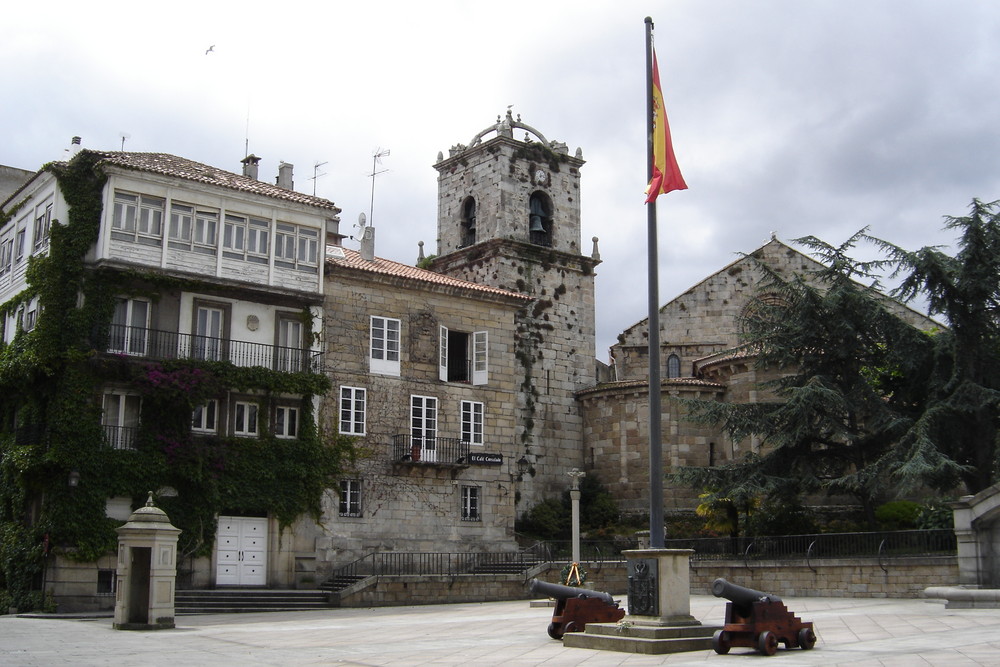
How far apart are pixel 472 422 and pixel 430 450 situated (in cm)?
210

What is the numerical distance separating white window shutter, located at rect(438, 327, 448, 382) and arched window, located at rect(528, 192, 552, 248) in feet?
31.7

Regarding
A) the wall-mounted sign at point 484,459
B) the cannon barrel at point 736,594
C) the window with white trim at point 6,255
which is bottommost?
the cannon barrel at point 736,594

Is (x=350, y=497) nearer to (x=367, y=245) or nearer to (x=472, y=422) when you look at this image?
(x=472, y=422)

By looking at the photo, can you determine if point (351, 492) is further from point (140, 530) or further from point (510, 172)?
point (510, 172)

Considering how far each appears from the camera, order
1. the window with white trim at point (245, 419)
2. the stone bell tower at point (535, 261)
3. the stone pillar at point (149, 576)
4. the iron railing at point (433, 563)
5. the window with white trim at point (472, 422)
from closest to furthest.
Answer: the stone pillar at point (149, 576) < the window with white trim at point (245, 419) < the iron railing at point (433, 563) < the window with white trim at point (472, 422) < the stone bell tower at point (535, 261)

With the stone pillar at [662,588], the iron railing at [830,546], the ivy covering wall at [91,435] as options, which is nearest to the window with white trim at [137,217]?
the ivy covering wall at [91,435]

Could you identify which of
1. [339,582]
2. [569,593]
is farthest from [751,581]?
[569,593]

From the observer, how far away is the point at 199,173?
32.2 m

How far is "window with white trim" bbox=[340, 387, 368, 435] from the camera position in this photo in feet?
110

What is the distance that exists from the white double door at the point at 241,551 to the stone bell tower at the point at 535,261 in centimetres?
1187

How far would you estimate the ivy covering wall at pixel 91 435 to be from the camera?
2800cm

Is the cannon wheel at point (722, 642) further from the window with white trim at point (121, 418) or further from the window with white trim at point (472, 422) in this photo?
the window with white trim at point (472, 422)

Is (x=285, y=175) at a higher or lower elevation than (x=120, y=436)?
higher

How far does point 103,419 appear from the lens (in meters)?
29.2
